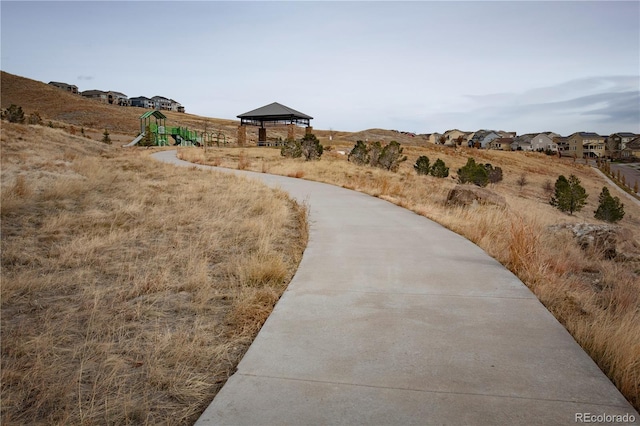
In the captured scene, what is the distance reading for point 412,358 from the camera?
3.00 metres

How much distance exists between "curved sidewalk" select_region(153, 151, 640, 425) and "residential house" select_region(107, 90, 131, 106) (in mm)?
136275

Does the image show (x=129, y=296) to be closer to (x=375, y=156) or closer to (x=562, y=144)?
(x=375, y=156)

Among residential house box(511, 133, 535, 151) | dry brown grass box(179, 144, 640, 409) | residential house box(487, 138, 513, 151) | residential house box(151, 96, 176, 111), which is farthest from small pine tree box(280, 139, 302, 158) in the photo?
residential house box(151, 96, 176, 111)

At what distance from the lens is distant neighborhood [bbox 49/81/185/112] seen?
4783 inches

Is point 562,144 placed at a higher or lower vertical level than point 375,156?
higher

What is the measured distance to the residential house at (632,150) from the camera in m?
95.8

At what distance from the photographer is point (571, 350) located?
3156mm

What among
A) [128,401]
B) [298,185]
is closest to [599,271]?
[128,401]

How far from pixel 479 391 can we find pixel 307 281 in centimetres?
246

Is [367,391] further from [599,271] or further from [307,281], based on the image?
[599,271]

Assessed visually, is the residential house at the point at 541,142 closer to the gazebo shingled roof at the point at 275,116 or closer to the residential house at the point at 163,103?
the gazebo shingled roof at the point at 275,116

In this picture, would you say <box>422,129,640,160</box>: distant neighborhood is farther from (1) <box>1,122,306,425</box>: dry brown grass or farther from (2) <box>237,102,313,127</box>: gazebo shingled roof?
(1) <box>1,122,306,425</box>: dry brown grass

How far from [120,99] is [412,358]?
141138mm

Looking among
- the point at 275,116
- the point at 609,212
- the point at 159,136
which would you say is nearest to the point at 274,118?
the point at 275,116
